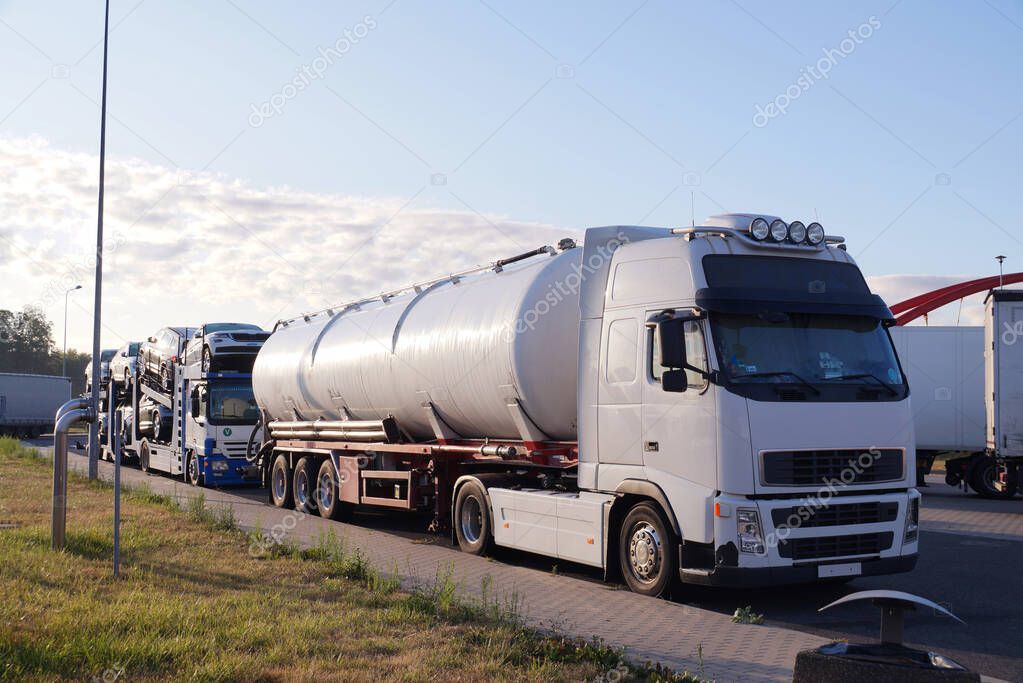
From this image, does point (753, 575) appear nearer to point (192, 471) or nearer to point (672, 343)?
point (672, 343)

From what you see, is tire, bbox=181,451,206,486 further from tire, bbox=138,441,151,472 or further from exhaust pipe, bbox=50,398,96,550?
exhaust pipe, bbox=50,398,96,550

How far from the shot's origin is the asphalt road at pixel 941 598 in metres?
8.47

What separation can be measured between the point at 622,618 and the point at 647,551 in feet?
3.91

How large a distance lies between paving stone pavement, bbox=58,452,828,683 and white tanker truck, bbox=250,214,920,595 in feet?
1.16

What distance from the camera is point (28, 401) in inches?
2520

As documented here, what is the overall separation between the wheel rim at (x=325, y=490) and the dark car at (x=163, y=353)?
9.85m

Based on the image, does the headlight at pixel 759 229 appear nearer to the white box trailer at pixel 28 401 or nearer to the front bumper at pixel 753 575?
the front bumper at pixel 753 575

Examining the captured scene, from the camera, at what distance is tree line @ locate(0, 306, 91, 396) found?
112812mm

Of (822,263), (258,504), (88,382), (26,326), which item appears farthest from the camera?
(26,326)

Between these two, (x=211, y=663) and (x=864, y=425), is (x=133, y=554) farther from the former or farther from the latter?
(x=864, y=425)

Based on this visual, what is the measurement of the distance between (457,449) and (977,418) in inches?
602

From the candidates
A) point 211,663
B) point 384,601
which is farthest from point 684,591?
point 211,663

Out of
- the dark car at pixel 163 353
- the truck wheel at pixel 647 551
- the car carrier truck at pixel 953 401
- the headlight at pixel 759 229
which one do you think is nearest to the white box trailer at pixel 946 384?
the car carrier truck at pixel 953 401

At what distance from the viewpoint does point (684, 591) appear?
1038 cm
